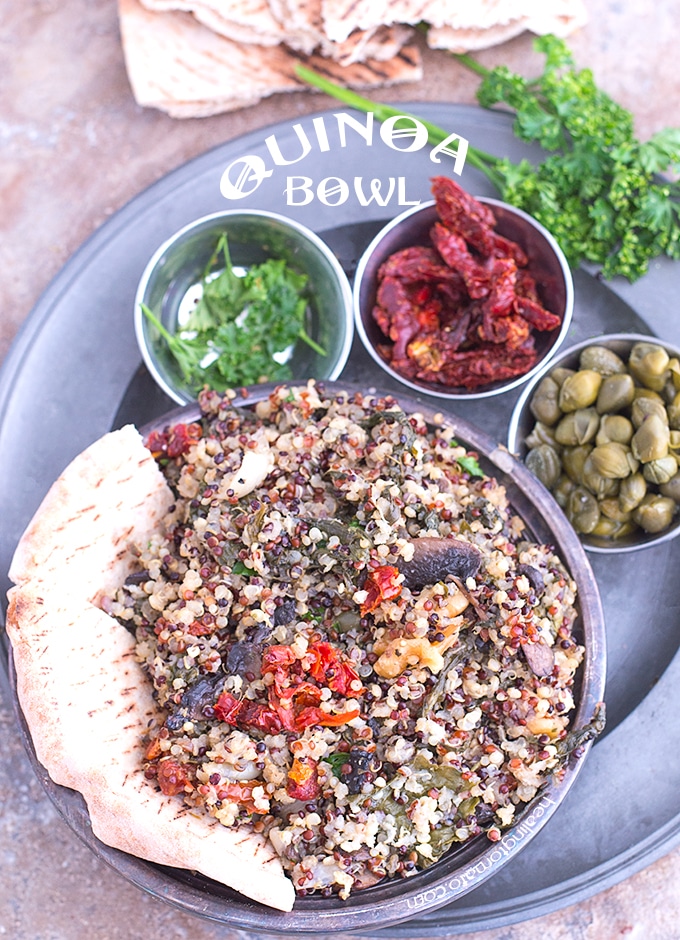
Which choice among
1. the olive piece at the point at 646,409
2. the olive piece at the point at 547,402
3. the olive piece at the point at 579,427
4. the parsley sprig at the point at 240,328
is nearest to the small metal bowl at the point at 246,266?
the parsley sprig at the point at 240,328

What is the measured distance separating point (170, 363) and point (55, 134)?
1500 mm

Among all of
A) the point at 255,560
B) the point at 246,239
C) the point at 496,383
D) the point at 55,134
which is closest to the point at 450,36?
the point at 246,239

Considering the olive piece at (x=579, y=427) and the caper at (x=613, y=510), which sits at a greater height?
the olive piece at (x=579, y=427)

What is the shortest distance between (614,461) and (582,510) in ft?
0.76

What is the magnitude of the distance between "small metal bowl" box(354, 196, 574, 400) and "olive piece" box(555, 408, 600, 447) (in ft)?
0.75

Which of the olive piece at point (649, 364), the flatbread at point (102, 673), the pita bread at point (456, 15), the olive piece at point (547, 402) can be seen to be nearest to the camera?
the flatbread at point (102, 673)

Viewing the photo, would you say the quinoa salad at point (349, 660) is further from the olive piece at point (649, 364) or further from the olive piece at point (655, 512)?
the olive piece at point (649, 364)

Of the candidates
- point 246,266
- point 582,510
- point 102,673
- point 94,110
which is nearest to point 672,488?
point 582,510

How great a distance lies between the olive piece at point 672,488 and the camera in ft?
10.2

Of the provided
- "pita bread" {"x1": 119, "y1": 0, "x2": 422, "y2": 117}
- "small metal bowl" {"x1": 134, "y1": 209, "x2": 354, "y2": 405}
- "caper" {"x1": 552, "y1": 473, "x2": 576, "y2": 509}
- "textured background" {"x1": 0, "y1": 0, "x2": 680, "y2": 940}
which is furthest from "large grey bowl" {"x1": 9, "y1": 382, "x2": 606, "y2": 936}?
"pita bread" {"x1": 119, "y1": 0, "x2": 422, "y2": 117}

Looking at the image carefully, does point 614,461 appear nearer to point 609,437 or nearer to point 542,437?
point 609,437

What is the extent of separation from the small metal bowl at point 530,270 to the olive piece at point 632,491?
537 millimetres

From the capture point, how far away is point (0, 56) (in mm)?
4145

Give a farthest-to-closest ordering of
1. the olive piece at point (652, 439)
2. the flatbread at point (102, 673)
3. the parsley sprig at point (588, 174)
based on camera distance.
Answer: the parsley sprig at point (588, 174)
the olive piece at point (652, 439)
the flatbread at point (102, 673)
